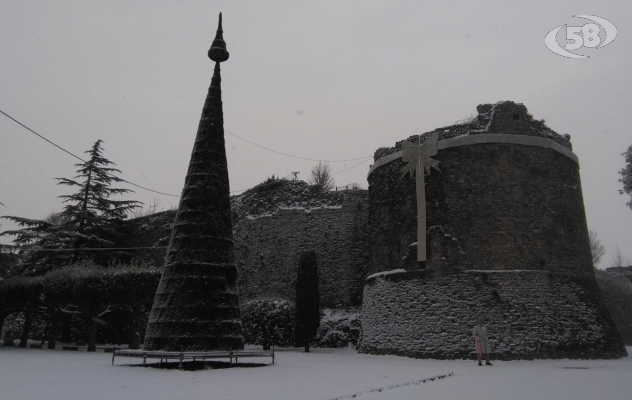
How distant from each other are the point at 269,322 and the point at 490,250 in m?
10.9

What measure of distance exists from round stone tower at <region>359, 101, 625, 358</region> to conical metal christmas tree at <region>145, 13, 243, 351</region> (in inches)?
261

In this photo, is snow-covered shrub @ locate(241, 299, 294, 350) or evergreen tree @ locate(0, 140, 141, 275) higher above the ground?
evergreen tree @ locate(0, 140, 141, 275)

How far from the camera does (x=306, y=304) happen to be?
62.3 feet

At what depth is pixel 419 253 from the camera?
15.2 metres

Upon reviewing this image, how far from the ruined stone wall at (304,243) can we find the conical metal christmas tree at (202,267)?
11.0 meters

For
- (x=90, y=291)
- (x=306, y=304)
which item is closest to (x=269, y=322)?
(x=306, y=304)

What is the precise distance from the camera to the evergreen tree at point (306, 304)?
18703 mm

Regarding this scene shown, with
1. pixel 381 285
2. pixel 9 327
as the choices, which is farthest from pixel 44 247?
pixel 381 285

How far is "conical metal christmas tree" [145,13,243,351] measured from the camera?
10.0m

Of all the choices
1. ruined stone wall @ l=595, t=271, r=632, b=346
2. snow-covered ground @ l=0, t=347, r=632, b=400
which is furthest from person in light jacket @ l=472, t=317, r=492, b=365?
ruined stone wall @ l=595, t=271, r=632, b=346

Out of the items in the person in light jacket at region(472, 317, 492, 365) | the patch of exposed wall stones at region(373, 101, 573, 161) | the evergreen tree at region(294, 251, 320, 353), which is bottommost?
the person in light jacket at region(472, 317, 492, 365)

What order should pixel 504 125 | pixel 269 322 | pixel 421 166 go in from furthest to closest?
pixel 269 322 < pixel 421 166 < pixel 504 125

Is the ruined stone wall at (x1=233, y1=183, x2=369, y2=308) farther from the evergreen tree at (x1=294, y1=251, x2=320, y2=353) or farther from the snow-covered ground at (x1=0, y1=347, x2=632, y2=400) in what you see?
the snow-covered ground at (x1=0, y1=347, x2=632, y2=400)

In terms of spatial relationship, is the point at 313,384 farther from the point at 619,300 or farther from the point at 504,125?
the point at 619,300
